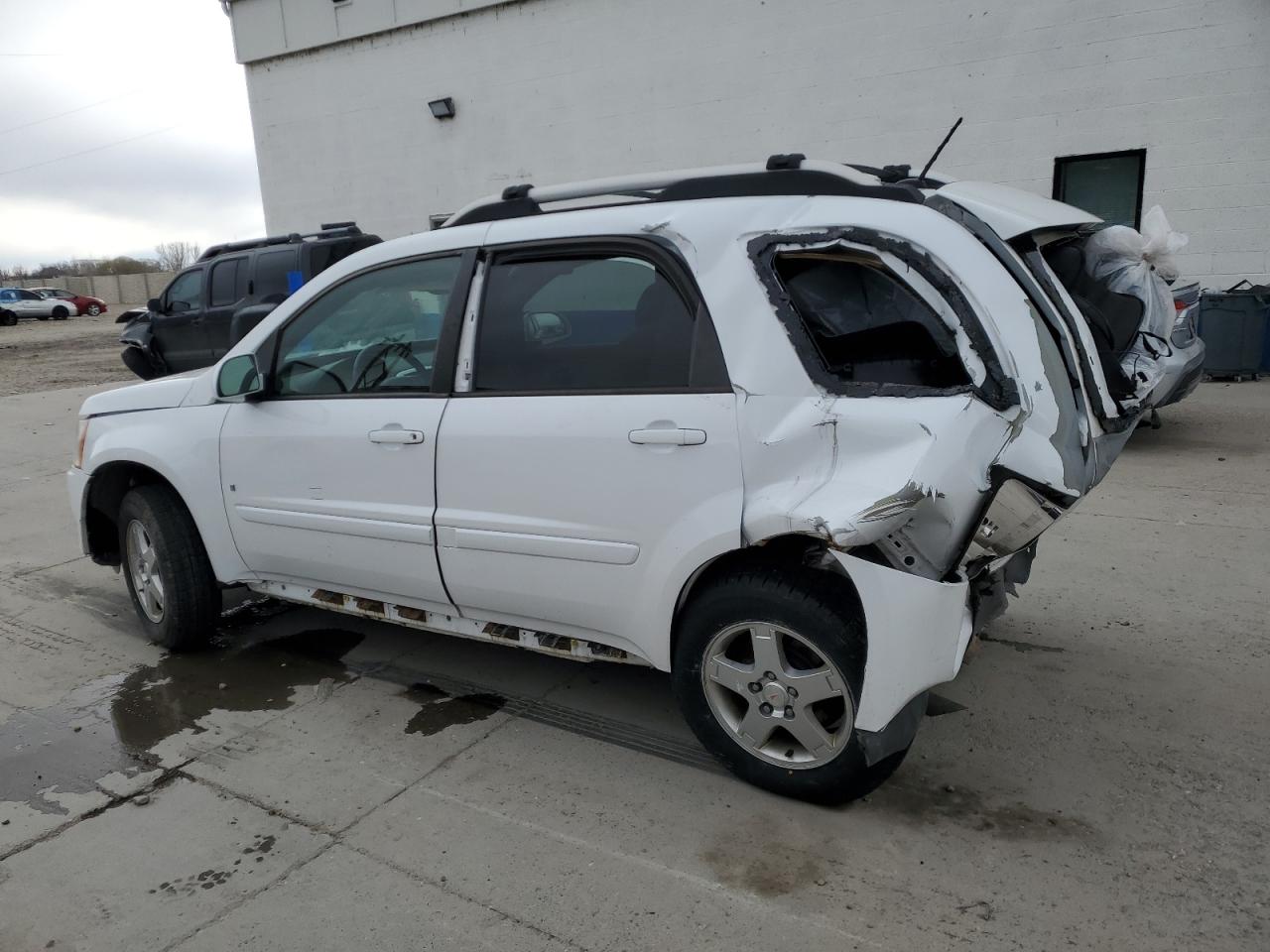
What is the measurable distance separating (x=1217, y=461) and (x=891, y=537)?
5790 millimetres

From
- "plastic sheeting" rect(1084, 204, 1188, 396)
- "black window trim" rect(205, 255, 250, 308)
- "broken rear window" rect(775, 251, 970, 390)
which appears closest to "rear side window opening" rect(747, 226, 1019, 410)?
"broken rear window" rect(775, 251, 970, 390)

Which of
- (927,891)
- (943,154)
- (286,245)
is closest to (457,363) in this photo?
(927,891)

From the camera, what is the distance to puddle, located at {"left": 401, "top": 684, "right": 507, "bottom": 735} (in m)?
3.65

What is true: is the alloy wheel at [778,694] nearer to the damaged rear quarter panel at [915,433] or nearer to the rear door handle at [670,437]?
the damaged rear quarter panel at [915,433]

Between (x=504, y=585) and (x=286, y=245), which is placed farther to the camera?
(x=286, y=245)

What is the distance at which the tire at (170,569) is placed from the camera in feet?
14.0

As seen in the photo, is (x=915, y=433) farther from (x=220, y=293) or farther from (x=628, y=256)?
(x=220, y=293)

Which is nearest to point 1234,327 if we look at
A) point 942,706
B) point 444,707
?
point 942,706

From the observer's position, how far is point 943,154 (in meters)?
12.0

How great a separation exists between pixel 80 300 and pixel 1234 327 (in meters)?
42.3

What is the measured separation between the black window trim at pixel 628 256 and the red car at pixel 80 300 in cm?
4181

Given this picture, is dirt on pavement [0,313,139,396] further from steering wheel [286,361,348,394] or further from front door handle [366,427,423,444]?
front door handle [366,427,423,444]

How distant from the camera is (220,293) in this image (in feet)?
38.5

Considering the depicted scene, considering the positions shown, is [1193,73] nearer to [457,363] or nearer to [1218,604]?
[1218,604]
